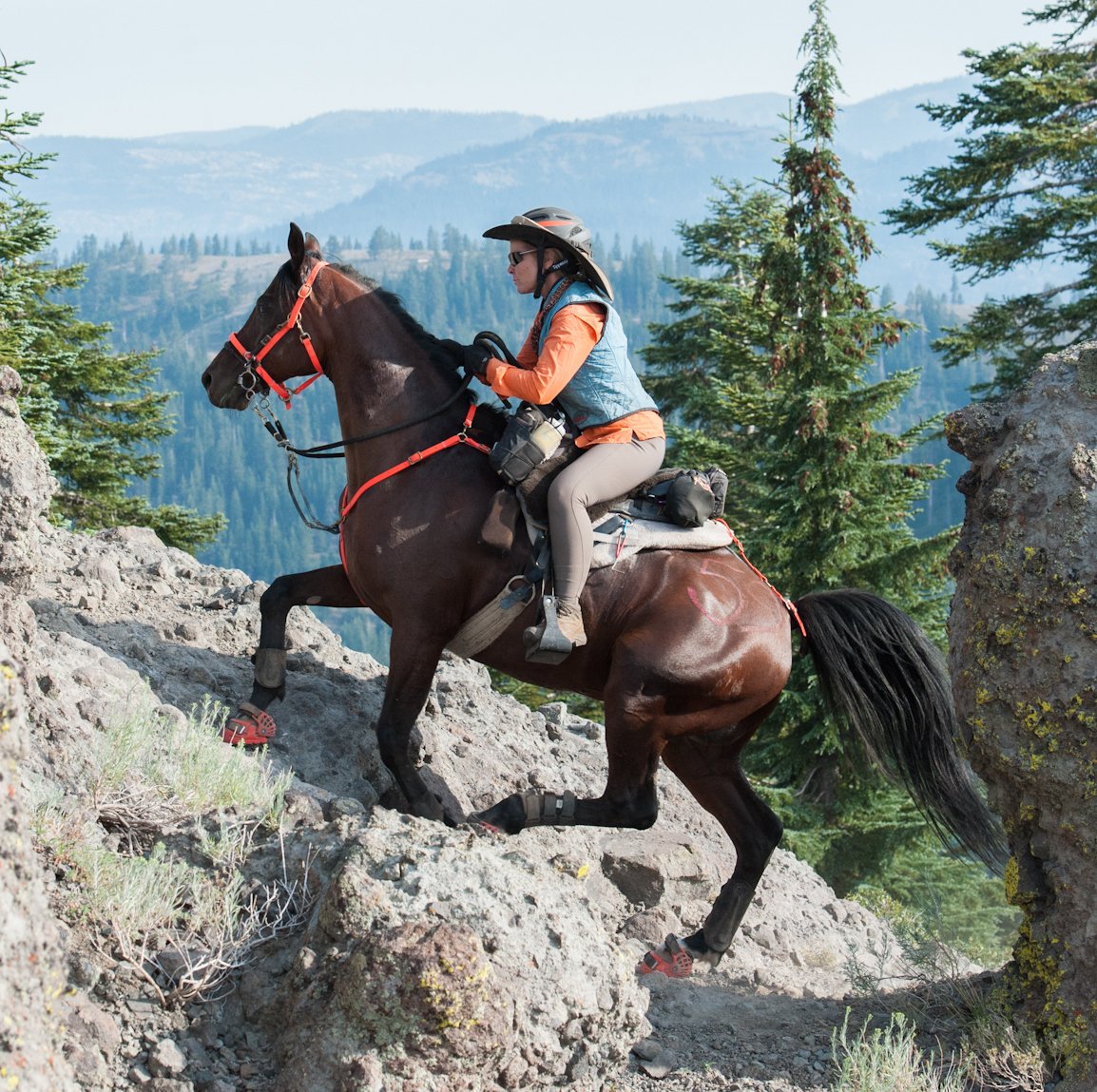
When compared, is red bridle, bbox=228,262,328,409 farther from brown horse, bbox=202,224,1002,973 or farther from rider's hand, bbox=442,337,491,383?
rider's hand, bbox=442,337,491,383

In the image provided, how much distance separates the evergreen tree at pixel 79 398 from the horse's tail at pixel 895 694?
1266cm

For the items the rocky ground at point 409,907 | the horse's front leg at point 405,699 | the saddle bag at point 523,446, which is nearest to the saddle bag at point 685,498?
the saddle bag at point 523,446

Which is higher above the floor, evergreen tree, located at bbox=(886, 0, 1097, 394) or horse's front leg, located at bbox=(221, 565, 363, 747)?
evergreen tree, located at bbox=(886, 0, 1097, 394)

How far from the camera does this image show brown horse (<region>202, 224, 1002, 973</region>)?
6668 millimetres

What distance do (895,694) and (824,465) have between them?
42.0 feet

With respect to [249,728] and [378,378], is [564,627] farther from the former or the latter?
[249,728]

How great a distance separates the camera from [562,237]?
6660 mm

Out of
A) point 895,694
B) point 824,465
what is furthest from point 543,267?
point 824,465

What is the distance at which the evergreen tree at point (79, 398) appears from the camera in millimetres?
17359

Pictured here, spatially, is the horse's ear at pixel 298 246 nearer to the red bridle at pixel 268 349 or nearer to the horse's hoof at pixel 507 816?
the red bridle at pixel 268 349

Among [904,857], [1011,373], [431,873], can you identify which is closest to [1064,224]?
[1011,373]

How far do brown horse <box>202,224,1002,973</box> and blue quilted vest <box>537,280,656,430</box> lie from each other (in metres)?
0.57

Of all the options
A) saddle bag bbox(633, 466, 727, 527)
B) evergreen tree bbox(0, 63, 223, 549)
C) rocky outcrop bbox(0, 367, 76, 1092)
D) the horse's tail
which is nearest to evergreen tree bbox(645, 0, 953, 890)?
evergreen tree bbox(0, 63, 223, 549)

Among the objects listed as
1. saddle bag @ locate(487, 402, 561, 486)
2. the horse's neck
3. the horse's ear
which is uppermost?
the horse's ear
